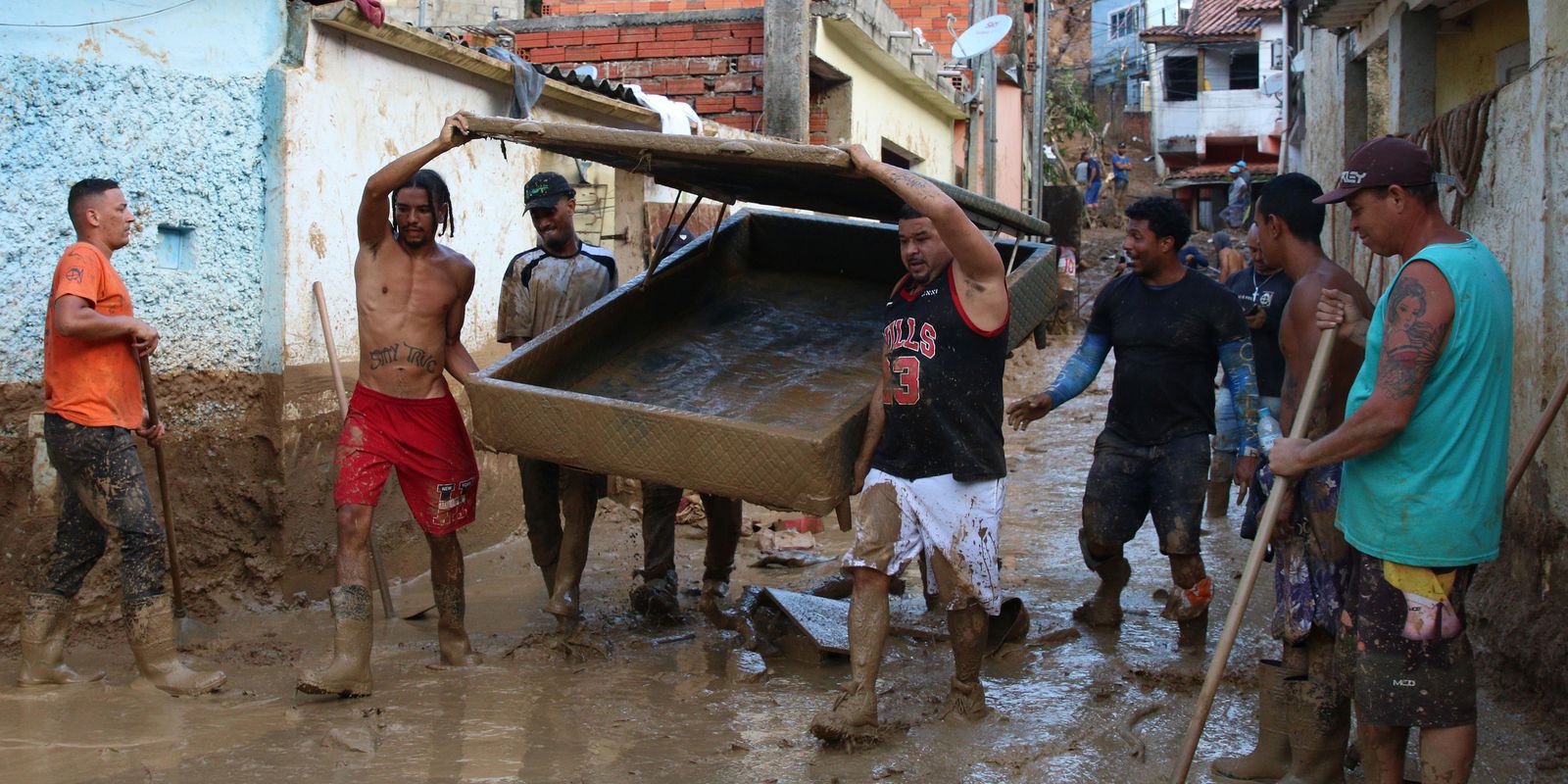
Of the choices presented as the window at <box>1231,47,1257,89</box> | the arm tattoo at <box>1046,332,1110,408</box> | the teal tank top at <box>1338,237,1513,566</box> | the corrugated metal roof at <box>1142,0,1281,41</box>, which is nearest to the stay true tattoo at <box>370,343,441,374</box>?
the arm tattoo at <box>1046,332,1110,408</box>

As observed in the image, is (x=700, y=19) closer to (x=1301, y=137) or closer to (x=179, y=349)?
(x=1301, y=137)

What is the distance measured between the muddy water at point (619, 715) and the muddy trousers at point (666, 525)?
0.93 ft

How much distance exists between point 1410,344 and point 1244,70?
40.0 m

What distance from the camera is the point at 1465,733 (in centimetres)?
308

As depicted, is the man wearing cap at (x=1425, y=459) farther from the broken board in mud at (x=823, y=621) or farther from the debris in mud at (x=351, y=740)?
the debris in mud at (x=351, y=740)

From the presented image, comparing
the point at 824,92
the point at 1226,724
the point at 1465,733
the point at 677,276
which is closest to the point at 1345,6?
the point at 824,92

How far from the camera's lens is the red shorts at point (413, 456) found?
4457 mm

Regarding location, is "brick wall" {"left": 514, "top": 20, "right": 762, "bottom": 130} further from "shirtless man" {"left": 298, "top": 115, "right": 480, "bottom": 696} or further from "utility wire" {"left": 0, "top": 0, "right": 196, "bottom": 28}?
"shirtless man" {"left": 298, "top": 115, "right": 480, "bottom": 696}

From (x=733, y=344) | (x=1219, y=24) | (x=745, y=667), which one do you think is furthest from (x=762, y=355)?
(x=1219, y=24)

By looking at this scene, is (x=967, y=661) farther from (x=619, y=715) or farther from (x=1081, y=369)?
(x=1081, y=369)

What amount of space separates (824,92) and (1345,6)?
16.9 feet

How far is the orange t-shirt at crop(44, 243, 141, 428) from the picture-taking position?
418 cm

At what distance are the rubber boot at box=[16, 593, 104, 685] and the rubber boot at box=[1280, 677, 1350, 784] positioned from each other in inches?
150

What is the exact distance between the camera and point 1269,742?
149 inches
